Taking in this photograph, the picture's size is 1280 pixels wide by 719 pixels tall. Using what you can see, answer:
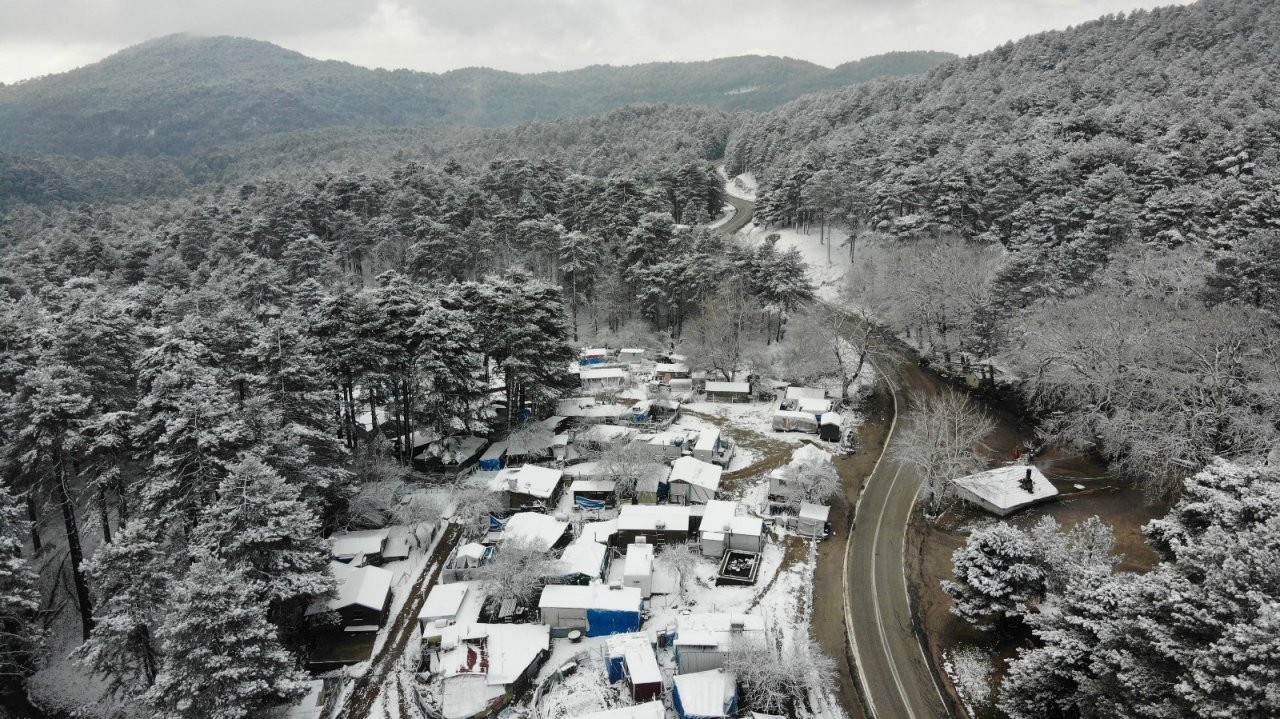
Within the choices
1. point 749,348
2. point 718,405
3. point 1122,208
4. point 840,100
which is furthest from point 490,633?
point 840,100

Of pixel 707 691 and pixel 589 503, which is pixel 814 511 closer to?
pixel 589 503

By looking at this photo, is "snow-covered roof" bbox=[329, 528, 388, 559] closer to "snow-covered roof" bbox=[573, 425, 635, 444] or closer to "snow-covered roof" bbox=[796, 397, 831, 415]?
"snow-covered roof" bbox=[573, 425, 635, 444]

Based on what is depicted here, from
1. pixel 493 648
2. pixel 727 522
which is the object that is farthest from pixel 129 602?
pixel 727 522

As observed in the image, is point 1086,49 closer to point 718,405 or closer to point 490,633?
point 718,405

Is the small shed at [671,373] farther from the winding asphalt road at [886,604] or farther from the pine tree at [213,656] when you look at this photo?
the pine tree at [213,656]

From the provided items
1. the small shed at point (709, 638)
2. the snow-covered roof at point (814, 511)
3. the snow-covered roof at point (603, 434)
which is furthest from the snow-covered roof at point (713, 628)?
the snow-covered roof at point (603, 434)
